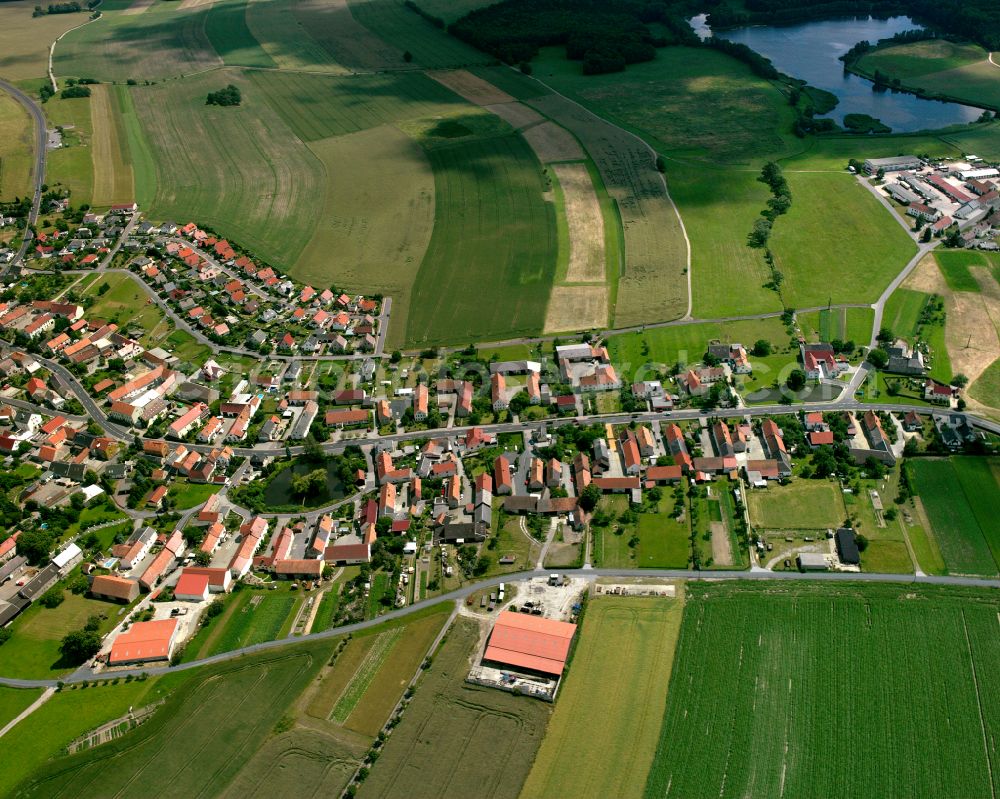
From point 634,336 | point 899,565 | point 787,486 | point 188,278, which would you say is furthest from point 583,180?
point 899,565

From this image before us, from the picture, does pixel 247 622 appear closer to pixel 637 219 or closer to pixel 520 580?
pixel 520 580

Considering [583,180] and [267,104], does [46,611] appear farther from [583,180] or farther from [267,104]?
Result: [267,104]

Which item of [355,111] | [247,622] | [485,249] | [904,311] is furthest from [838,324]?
[355,111]

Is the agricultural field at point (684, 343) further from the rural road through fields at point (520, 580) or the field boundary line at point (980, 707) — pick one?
the field boundary line at point (980, 707)

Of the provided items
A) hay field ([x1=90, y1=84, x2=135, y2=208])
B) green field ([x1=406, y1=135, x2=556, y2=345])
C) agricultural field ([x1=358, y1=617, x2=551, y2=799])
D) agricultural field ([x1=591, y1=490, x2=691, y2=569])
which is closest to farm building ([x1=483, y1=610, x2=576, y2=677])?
agricultural field ([x1=358, y1=617, x2=551, y2=799])

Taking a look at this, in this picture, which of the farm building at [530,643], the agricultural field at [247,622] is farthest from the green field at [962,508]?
the agricultural field at [247,622]

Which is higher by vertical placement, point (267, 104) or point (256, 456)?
point (267, 104)
